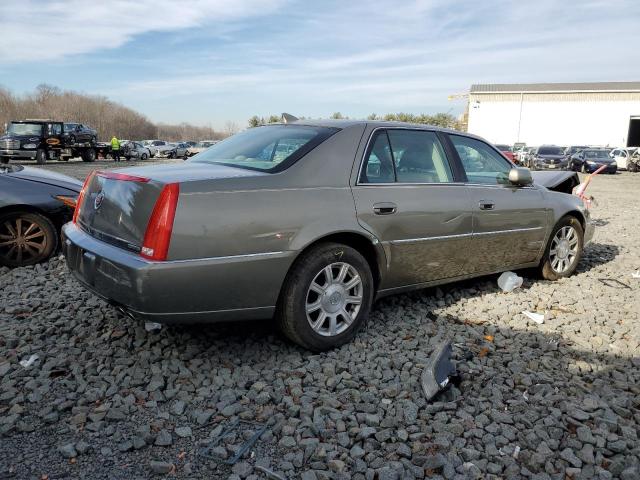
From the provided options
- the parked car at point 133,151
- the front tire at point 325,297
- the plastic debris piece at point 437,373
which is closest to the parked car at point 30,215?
the front tire at point 325,297

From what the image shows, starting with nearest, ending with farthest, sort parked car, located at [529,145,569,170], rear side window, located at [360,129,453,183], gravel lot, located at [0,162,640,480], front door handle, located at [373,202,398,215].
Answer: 1. gravel lot, located at [0,162,640,480]
2. front door handle, located at [373,202,398,215]
3. rear side window, located at [360,129,453,183]
4. parked car, located at [529,145,569,170]

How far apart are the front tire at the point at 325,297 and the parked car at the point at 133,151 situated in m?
37.6

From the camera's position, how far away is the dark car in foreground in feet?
9.93

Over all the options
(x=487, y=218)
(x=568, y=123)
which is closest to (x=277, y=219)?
(x=487, y=218)

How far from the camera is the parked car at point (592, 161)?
31547 mm

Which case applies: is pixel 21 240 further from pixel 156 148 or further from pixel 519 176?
pixel 156 148

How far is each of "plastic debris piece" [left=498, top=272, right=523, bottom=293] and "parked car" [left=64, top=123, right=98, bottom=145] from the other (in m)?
29.0

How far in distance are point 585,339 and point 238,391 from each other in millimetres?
2577

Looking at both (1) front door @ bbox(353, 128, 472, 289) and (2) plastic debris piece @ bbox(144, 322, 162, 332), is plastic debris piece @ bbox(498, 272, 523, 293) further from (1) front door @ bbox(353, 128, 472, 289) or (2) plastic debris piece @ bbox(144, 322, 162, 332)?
(2) plastic debris piece @ bbox(144, 322, 162, 332)

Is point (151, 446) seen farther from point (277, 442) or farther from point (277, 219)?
point (277, 219)

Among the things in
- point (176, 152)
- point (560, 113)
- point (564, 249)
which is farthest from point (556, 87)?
point (564, 249)

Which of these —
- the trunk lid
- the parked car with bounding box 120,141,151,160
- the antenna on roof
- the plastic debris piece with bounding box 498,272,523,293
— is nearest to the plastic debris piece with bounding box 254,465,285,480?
the trunk lid

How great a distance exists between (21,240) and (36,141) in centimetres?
2459

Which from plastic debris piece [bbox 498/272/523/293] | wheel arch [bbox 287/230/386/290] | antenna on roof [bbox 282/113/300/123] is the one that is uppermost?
antenna on roof [bbox 282/113/300/123]
